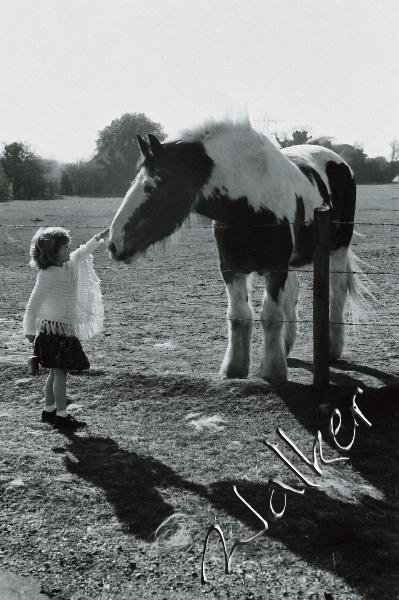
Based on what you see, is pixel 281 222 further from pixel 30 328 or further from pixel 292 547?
pixel 292 547

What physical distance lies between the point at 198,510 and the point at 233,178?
249 cm

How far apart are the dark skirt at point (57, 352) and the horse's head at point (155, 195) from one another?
71 centimetres

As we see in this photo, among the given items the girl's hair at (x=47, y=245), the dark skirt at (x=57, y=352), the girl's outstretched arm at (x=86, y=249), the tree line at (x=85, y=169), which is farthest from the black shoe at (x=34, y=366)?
the tree line at (x=85, y=169)

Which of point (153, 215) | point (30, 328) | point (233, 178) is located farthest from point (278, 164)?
point (30, 328)

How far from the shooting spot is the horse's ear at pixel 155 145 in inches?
171

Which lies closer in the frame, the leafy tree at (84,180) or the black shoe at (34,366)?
the black shoe at (34,366)

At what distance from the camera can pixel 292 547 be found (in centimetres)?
278

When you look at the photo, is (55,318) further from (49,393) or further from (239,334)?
(239,334)

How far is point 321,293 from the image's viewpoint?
4602 mm

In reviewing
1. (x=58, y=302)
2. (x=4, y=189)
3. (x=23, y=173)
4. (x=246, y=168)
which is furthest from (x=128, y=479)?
(x=23, y=173)

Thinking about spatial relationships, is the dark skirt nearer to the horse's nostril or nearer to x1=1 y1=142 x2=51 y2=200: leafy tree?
the horse's nostril

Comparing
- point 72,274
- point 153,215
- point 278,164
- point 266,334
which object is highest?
point 278,164

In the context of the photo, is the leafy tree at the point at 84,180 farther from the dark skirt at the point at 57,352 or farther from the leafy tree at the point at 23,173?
the dark skirt at the point at 57,352

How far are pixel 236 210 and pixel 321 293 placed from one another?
2.88ft
